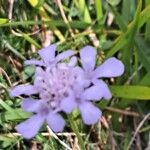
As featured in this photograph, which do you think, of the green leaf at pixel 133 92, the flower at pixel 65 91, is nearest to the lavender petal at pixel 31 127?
the flower at pixel 65 91

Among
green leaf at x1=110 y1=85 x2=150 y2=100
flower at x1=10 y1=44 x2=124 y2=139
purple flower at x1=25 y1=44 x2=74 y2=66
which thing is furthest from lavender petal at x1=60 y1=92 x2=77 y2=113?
green leaf at x1=110 y1=85 x2=150 y2=100

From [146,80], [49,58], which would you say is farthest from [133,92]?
[49,58]

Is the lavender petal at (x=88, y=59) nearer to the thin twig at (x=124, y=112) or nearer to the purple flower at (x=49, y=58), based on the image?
the purple flower at (x=49, y=58)

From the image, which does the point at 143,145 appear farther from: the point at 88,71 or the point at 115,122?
the point at 88,71

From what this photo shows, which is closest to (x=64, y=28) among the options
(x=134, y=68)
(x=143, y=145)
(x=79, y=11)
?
(x=79, y=11)

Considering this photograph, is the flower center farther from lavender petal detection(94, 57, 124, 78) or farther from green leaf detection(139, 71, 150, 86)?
green leaf detection(139, 71, 150, 86)

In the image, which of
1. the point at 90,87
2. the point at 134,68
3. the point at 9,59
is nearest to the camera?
the point at 90,87

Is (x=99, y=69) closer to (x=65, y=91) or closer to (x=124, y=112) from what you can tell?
(x=65, y=91)
